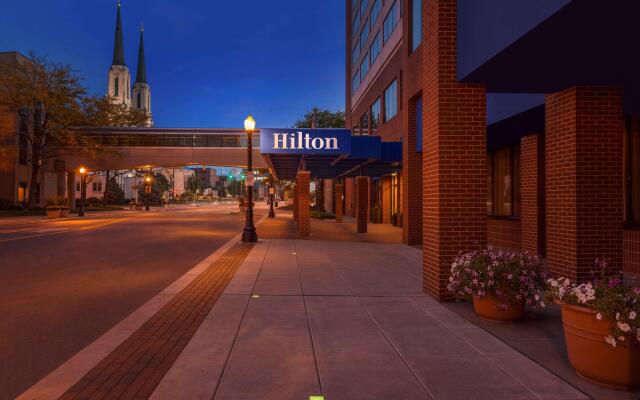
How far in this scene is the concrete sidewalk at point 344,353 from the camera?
14.1 feet

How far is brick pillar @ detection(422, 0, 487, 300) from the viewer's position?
802 centimetres

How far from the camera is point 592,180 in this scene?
837cm

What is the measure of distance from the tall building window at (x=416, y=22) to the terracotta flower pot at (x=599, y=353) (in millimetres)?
17182

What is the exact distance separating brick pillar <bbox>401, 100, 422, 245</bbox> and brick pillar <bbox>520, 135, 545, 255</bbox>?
172 inches

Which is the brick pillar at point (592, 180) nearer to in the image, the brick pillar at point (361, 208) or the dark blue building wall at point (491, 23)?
the dark blue building wall at point (491, 23)

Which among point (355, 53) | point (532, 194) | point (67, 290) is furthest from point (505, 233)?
point (355, 53)

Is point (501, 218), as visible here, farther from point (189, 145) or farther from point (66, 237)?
point (189, 145)

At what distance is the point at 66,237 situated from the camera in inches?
808

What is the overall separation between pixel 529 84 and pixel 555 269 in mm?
3733

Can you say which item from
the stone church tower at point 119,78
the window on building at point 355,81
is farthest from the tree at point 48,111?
the stone church tower at point 119,78

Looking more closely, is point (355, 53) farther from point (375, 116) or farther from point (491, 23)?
point (491, 23)

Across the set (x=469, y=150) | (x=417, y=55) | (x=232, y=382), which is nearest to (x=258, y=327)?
(x=232, y=382)

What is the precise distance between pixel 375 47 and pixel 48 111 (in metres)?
34.6

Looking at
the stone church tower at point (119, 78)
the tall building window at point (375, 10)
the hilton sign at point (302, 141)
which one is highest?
the stone church tower at point (119, 78)
